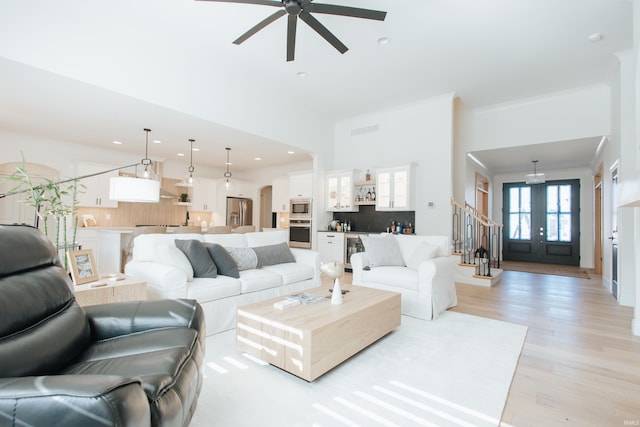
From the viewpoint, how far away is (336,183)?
7000mm

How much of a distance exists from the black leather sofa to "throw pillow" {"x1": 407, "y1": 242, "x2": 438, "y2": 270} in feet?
9.33

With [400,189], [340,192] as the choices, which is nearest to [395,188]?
[400,189]

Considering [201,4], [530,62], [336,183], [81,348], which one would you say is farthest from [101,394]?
[336,183]

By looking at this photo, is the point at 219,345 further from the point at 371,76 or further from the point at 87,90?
the point at 371,76

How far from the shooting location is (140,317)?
5.78 ft

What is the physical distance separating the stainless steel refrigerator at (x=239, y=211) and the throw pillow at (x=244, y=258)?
5.35m

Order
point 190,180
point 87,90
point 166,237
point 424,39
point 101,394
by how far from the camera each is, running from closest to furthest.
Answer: point 101,394 → point 166,237 → point 87,90 → point 424,39 → point 190,180

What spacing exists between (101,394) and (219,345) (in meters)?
1.98

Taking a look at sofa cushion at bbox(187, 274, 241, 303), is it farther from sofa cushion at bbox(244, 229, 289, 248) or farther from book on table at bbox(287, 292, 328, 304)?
sofa cushion at bbox(244, 229, 289, 248)

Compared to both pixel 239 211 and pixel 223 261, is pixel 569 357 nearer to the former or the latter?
pixel 223 261

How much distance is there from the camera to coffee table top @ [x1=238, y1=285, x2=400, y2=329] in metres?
2.23

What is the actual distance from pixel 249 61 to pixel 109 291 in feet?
11.8

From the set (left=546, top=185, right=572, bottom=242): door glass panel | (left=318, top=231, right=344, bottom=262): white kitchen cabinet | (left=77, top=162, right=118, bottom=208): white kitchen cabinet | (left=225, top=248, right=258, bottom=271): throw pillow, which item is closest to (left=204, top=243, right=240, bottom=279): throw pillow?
(left=225, top=248, right=258, bottom=271): throw pillow

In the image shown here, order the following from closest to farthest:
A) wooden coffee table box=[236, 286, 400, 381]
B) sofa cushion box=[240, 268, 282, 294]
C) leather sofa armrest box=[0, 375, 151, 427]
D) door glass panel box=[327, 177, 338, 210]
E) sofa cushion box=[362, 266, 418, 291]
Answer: leather sofa armrest box=[0, 375, 151, 427]
wooden coffee table box=[236, 286, 400, 381]
sofa cushion box=[240, 268, 282, 294]
sofa cushion box=[362, 266, 418, 291]
door glass panel box=[327, 177, 338, 210]
